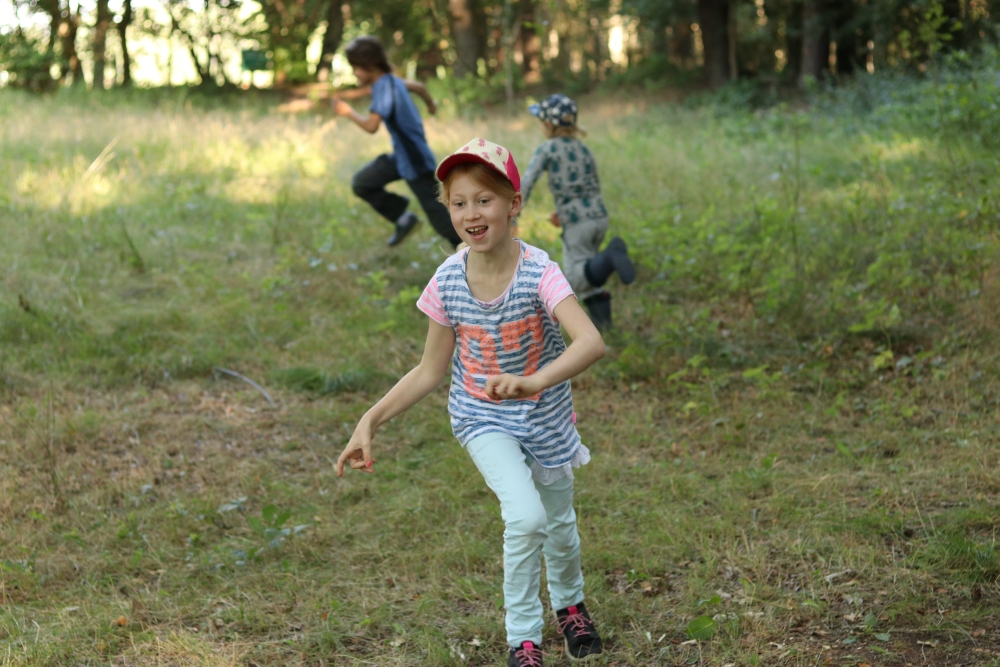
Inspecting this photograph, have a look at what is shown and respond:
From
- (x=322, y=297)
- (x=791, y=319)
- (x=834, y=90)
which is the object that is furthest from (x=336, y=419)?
(x=834, y=90)

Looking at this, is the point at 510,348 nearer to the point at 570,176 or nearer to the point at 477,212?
the point at 477,212

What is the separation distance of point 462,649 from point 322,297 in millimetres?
4581

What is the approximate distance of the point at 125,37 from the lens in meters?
22.3

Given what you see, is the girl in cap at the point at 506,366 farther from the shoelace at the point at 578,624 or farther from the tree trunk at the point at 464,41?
the tree trunk at the point at 464,41

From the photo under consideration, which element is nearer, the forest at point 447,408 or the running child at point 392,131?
the forest at point 447,408

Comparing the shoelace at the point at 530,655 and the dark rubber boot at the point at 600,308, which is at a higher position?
the dark rubber boot at the point at 600,308

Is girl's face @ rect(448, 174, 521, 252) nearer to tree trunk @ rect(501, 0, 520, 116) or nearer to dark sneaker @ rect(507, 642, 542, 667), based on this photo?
dark sneaker @ rect(507, 642, 542, 667)

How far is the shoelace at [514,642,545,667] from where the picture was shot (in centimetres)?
289

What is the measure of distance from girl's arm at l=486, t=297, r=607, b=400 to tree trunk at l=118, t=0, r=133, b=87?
20.2 metres

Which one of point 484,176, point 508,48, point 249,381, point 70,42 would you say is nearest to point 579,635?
point 484,176

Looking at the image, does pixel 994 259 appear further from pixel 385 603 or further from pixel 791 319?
pixel 385 603

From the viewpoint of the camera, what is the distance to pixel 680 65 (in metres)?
23.8

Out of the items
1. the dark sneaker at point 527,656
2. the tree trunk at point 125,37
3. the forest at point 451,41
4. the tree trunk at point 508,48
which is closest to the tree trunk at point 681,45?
the forest at point 451,41

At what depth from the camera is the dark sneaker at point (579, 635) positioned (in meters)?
3.22
